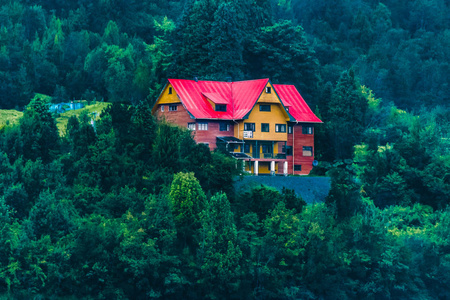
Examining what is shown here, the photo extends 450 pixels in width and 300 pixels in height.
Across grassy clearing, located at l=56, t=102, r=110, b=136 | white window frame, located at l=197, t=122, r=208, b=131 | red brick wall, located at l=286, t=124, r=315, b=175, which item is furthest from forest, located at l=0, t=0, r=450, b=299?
white window frame, located at l=197, t=122, r=208, b=131

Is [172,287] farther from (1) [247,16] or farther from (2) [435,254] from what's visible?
(1) [247,16]

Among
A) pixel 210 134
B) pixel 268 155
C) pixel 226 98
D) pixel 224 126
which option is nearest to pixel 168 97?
pixel 210 134

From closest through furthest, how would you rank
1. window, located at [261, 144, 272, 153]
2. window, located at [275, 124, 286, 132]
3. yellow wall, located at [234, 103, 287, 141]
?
yellow wall, located at [234, 103, 287, 141]
window, located at [261, 144, 272, 153]
window, located at [275, 124, 286, 132]

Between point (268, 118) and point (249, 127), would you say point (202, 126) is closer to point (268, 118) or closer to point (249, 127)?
point (249, 127)

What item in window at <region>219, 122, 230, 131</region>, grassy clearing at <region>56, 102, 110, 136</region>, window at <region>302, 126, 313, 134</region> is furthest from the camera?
window at <region>302, 126, 313, 134</region>

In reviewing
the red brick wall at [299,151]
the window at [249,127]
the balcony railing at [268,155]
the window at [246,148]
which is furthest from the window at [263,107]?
the balcony railing at [268,155]

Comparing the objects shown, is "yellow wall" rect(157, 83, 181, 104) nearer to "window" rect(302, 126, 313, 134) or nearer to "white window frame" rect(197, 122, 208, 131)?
"white window frame" rect(197, 122, 208, 131)

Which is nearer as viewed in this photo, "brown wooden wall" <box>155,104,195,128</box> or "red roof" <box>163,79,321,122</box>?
"brown wooden wall" <box>155,104,195,128</box>
